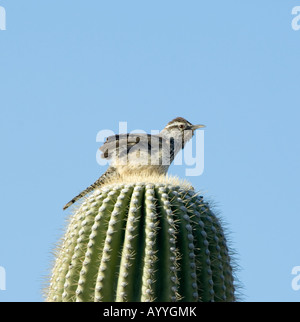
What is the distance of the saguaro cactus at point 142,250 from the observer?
316 inches

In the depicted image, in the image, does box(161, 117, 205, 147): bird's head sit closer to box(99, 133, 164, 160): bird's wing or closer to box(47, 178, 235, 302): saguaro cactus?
box(99, 133, 164, 160): bird's wing

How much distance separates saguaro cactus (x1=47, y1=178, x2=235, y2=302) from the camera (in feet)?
26.3

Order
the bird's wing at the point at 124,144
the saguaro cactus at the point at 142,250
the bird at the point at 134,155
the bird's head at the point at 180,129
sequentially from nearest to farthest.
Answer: the saguaro cactus at the point at 142,250 → the bird at the point at 134,155 → the bird's wing at the point at 124,144 → the bird's head at the point at 180,129

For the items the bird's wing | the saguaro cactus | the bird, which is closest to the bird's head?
the bird

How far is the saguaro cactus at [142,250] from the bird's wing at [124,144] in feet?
8.42

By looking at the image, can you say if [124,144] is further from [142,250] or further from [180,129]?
[142,250]

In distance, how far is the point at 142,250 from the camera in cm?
812

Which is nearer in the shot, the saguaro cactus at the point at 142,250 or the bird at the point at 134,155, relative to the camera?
the saguaro cactus at the point at 142,250

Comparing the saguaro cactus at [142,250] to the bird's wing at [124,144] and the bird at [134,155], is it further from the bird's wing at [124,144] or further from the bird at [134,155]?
the bird's wing at [124,144]

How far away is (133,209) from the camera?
27.3 ft

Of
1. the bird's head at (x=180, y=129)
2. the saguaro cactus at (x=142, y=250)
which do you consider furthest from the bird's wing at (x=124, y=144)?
the saguaro cactus at (x=142, y=250)

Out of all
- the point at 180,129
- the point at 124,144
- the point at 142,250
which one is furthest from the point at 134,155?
the point at 142,250
